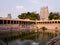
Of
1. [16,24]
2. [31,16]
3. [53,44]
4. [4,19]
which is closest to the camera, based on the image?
[53,44]

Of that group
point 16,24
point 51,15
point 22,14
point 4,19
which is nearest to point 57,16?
Result: point 51,15

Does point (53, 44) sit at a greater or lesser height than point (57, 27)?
greater

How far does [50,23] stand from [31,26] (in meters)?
10.4

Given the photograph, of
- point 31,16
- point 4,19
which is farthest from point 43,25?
point 4,19

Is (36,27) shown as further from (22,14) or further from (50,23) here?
(22,14)

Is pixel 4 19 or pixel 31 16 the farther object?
pixel 31 16

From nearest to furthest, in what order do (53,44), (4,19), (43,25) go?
(53,44) → (4,19) → (43,25)

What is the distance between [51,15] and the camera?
10912cm

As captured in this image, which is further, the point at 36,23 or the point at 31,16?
the point at 31,16

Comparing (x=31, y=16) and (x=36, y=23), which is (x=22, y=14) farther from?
(x=36, y=23)

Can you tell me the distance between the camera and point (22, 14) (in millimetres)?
106250

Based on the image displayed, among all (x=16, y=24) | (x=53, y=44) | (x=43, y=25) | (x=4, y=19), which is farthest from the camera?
(x=43, y=25)

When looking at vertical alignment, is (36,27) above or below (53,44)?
below

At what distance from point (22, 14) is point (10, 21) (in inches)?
852
